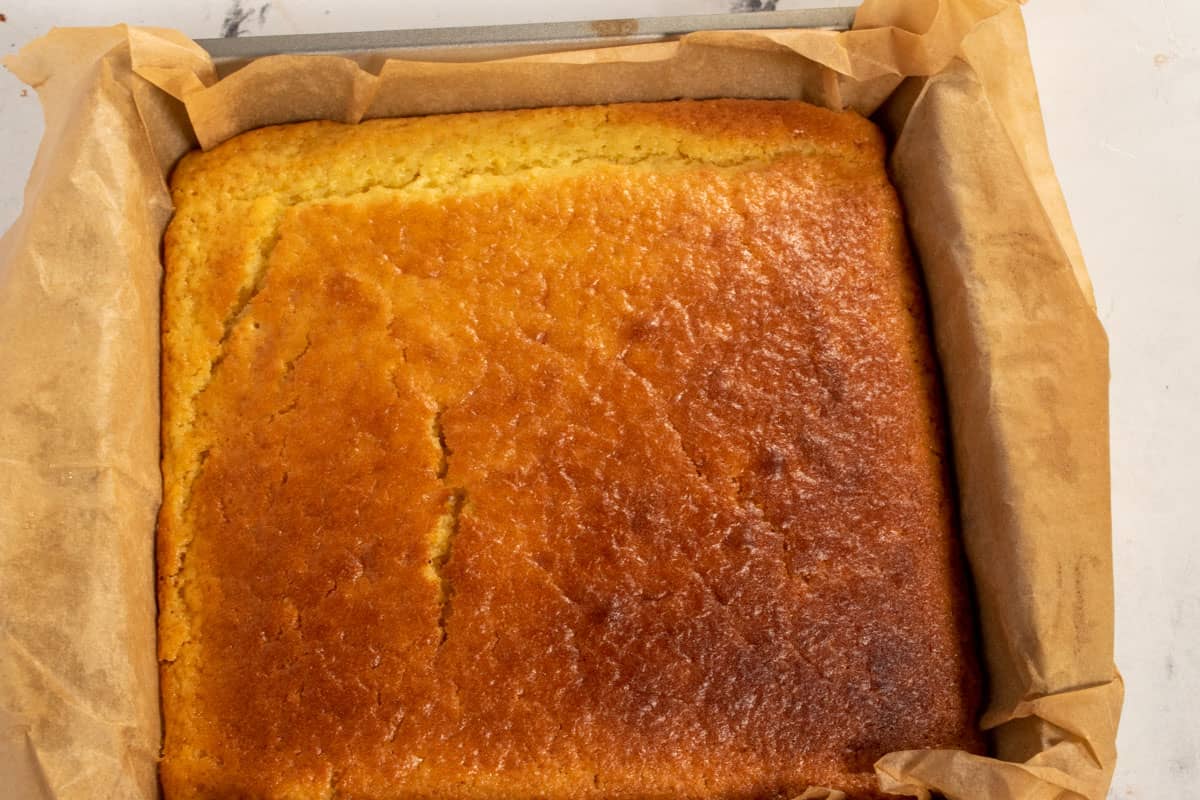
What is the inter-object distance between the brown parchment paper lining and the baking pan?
30mm

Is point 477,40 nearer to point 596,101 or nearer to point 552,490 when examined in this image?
point 596,101

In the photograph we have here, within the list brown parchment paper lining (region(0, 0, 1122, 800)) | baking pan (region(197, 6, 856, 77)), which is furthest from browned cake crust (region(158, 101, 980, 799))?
baking pan (region(197, 6, 856, 77))

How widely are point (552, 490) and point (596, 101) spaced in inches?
31.8

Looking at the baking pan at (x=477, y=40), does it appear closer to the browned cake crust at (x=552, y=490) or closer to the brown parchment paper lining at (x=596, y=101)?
the brown parchment paper lining at (x=596, y=101)

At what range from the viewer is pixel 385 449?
1.71 metres

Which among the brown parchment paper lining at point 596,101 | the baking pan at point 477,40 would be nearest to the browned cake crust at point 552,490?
the brown parchment paper lining at point 596,101

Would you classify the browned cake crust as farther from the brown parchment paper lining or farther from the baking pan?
the baking pan

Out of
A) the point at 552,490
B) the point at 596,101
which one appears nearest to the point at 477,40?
the point at 596,101

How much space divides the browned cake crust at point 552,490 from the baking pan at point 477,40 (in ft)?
0.74

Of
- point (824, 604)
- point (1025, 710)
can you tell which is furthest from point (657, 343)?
point (1025, 710)

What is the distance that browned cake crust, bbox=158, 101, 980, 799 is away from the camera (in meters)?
1.64

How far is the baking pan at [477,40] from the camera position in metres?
1.86

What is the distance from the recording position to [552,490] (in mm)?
1699

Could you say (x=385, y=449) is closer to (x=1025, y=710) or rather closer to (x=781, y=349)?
(x=781, y=349)
